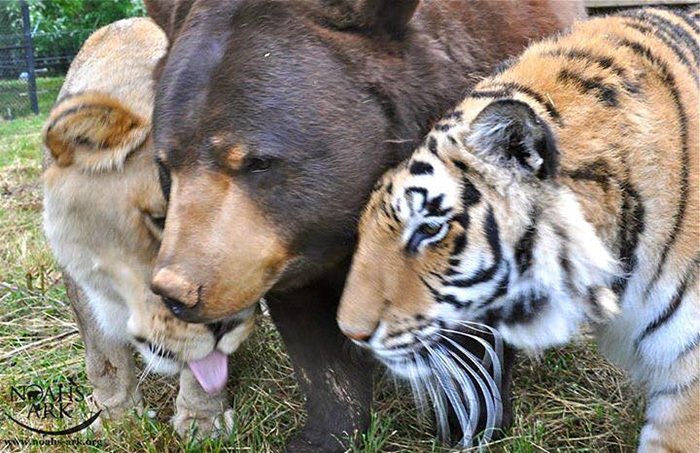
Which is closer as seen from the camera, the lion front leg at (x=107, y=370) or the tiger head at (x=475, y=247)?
the tiger head at (x=475, y=247)

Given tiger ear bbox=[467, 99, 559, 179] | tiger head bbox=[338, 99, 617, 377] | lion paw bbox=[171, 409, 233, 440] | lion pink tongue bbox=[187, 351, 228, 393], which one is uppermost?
tiger ear bbox=[467, 99, 559, 179]

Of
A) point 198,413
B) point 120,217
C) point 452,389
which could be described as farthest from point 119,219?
point 452,389

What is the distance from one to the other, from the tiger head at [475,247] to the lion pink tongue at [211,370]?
2.46ft

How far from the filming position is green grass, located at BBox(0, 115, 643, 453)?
2.87m

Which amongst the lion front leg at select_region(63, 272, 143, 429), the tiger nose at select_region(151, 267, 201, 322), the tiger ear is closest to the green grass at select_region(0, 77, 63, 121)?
the lion front leg at select_region(63, 272, 143, 429)

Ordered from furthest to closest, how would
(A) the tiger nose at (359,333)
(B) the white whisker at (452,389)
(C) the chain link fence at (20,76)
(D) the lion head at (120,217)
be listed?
1. (C) the chain link fence at (20,76)
2. (D) the lion head at (120,217)
3. (B) the white whisker at (452,389)
4. (A) the tiger nose at (359,333)

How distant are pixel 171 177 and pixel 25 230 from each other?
3631 millimetres

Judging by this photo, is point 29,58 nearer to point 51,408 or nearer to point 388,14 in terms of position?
point 51,408

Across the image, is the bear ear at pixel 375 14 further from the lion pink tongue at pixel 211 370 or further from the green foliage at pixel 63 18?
the green foliage at pixel 63 18

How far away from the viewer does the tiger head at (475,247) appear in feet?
6.42

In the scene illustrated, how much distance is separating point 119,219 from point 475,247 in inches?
45.5

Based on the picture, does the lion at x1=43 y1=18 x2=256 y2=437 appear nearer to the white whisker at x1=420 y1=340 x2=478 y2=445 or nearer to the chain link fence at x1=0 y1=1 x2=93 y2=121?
the white whisker at x1=420 y1=340 x2=478 y2=445

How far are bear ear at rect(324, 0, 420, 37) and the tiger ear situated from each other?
0.42m

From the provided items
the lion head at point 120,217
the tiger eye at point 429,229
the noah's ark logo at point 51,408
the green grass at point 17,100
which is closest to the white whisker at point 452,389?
the tiger eye at point 429,229
